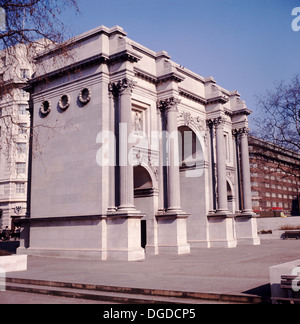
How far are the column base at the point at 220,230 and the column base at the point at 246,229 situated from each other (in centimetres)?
278

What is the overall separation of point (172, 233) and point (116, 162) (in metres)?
6.03

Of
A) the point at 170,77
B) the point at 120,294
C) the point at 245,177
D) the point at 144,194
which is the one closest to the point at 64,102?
the point at 170,77

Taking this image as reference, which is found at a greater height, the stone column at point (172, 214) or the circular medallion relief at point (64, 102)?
the circular medallion relief at point (64, 102)

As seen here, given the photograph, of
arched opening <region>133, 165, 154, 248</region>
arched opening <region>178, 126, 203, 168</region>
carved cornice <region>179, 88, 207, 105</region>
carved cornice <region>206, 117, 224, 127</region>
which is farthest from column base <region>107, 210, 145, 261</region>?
carved cornice <region>206, 117, 224, 127</region>

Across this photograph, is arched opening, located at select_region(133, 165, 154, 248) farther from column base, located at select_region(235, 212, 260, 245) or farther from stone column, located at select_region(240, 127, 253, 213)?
stone column, located at select_region(240, 127, 253, 213)

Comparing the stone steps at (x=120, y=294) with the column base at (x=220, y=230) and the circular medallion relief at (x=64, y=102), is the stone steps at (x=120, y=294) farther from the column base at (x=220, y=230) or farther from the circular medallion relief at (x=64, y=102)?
the column base at (x=220, y=230)

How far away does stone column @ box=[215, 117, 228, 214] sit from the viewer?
30.9 meters

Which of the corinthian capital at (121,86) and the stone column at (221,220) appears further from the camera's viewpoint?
the stone column at (221,220)

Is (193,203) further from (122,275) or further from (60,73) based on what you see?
(122,275)

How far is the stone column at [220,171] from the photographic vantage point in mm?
30891

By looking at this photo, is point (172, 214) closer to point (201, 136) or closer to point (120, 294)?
point (201, 136)

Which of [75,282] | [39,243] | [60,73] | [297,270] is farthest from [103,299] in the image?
[60,73]

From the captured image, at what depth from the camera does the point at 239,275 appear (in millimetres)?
12703

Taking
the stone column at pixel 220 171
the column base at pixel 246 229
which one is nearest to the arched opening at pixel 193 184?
the stone column at pixel 220 171
